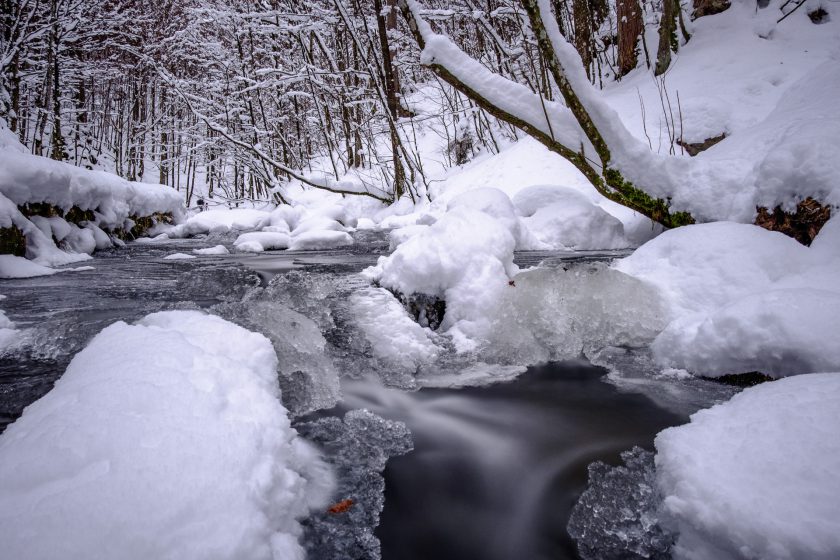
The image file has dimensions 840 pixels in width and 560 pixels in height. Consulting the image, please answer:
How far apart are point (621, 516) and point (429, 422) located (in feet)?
2.65

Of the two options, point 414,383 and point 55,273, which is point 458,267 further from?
point 55,273

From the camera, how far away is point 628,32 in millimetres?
8992

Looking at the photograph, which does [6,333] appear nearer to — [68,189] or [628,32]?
[68,189]

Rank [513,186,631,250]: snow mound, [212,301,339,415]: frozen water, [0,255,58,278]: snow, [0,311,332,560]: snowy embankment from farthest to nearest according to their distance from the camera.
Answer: [513,186,631,250]: snow mound
[0,255,58,278]: snow
[212,301,339,415]: frozen water
[0,311,332,560]: snowy embankment

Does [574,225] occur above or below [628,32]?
below

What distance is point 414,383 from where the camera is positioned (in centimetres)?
207

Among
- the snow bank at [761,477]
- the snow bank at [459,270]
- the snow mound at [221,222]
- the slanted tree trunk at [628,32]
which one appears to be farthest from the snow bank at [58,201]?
the slanted tree trunk at [628,32]

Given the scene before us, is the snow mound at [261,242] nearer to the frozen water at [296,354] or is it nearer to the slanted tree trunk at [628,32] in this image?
the frozen water at [296,354]

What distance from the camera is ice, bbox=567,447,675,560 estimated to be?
3.56 feet

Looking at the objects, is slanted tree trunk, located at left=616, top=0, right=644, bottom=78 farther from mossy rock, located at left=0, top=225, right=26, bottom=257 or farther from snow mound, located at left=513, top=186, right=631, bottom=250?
mossy rock, located at left=0, top=225, right=26, bottom=257

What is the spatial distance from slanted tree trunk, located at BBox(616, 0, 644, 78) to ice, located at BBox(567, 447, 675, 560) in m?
9.77

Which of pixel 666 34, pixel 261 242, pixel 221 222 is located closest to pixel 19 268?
pixel 261 242

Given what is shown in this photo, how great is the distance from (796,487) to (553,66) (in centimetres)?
318

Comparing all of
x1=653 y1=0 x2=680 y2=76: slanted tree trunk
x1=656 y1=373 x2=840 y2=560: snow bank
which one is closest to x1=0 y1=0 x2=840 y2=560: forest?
x1=656 y1=373 x2=840 y2=560: snow bank
